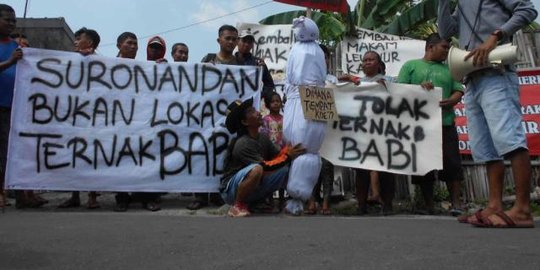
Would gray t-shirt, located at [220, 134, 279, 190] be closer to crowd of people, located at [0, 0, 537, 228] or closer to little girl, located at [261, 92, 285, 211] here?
crowd of people, located at [0, 0, 537, 228]

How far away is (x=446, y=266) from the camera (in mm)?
2115

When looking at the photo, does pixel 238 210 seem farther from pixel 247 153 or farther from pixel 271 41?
pixel 271 41

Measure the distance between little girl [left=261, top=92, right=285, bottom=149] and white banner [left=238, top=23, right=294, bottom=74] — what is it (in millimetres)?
2545

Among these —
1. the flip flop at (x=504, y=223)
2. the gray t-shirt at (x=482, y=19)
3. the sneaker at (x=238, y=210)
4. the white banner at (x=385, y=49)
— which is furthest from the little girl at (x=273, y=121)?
the white banner at (x=385, y=49)

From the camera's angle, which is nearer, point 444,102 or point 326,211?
point 326,211

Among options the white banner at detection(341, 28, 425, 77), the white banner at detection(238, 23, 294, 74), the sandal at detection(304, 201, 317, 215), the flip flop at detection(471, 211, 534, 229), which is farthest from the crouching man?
the white banner at detection(341, 28, 425, 77)

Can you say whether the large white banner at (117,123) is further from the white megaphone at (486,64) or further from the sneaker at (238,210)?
the white megaphone at (486,64)

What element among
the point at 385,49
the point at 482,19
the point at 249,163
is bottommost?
the point at 249,163

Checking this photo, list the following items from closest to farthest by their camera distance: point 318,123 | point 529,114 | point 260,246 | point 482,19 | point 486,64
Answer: point 260,246 → point 486,64 → point 482,19 → point 318,123 → point 529,114

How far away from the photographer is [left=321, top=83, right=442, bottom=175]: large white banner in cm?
483

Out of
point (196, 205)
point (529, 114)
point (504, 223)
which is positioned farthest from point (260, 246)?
point (529, 114)

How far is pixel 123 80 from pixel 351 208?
2.50 metres

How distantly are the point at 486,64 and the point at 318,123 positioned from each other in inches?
59.8

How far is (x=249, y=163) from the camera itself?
4.53m
